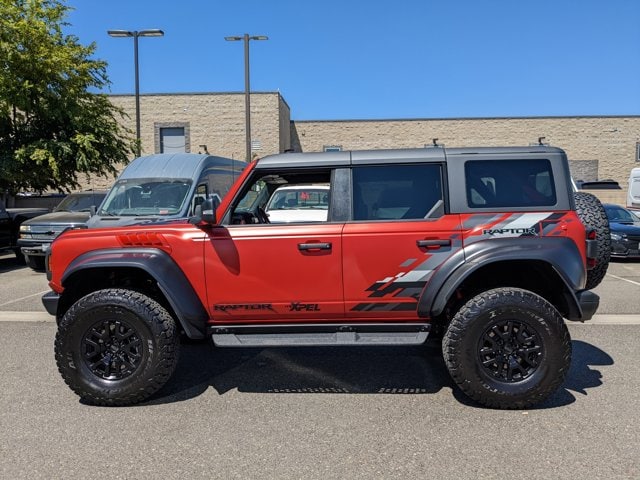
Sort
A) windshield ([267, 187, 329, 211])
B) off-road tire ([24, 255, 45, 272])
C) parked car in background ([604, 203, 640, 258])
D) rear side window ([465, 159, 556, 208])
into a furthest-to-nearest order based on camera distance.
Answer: parked car in background ([604, 203, 640, 258]), off-road tire ([24, 255, 45, 272]), windshield ([267, 187, 329, 211]), rear side window ([465, 159, 556, 208])

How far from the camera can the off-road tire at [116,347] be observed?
4.05 m

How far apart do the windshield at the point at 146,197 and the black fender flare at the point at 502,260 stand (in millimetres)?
6330

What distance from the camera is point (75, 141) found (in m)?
14.4

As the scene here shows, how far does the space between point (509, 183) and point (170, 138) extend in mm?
28949

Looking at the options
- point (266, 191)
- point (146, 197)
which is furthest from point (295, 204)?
point (146, 197)

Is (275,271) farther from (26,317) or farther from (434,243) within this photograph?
(26,317)

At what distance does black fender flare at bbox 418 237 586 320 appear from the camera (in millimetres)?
3902

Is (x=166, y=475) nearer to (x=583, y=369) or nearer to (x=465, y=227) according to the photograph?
(x=465, y=227)

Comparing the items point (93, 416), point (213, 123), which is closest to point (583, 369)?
point (93, 416)

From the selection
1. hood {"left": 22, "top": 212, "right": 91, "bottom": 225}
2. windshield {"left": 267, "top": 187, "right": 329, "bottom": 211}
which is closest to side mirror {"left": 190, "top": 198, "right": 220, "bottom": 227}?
windshield {"left": 267, "top": 187, "right": 329, "bottom": 211}

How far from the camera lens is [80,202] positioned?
12562mm

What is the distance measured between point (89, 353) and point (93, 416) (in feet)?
1.56

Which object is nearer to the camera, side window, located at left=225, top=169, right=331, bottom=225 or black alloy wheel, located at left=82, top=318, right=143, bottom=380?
black alloy wheel, located at left=82, top=318, right=143, bottom=380

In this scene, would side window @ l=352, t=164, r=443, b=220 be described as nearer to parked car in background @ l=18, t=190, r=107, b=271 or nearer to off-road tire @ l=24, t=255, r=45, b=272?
parked car in background @ l=18, t=190, r=107, b=271
